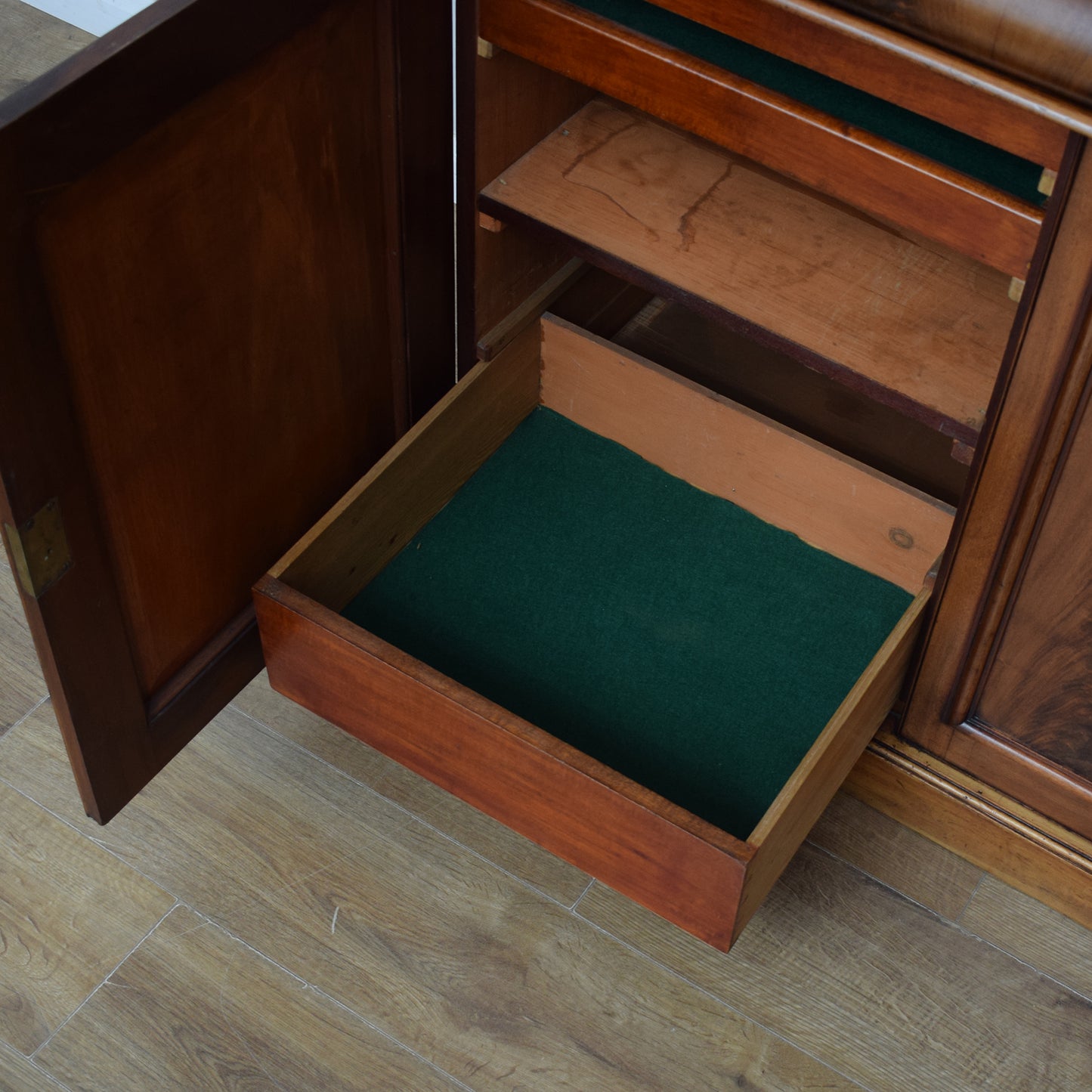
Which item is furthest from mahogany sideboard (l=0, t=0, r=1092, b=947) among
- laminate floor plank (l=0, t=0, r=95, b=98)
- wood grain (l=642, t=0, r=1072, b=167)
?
laminate floor plank (l=0, t=0, r=95, b=98)


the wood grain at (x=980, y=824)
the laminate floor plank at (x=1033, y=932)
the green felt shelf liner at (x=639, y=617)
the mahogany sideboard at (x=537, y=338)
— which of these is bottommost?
the laminate floor plank at (x=1033, y=932)

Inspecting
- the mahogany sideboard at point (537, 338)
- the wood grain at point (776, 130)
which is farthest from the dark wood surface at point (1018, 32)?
the wood grain at point (776, 130)

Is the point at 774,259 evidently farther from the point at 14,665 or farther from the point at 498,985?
the point at 14,665

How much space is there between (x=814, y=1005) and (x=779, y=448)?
0.44 meters

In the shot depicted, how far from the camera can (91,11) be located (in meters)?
1.97

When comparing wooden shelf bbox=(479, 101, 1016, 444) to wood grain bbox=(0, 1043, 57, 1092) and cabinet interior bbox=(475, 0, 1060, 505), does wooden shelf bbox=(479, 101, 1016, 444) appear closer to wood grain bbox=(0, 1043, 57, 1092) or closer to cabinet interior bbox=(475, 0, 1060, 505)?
cabinet interior bbox=(475, 0, 1060, 505)

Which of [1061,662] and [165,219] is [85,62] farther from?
[1061,662]

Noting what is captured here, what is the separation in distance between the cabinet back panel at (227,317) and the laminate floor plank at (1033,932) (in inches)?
24.9

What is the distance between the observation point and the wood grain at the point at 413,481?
1061mm

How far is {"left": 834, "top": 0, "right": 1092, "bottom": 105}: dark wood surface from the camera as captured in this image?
26.6 inches

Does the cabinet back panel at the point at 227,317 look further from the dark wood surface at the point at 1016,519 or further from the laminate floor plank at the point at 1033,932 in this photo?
the laminate floor plank at the point at 1033,932

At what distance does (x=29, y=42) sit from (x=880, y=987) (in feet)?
5.26

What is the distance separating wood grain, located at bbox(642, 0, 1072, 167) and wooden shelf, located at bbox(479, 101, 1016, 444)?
0.73 feet

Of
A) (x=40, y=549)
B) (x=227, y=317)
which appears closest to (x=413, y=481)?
(x=227, y=317)
